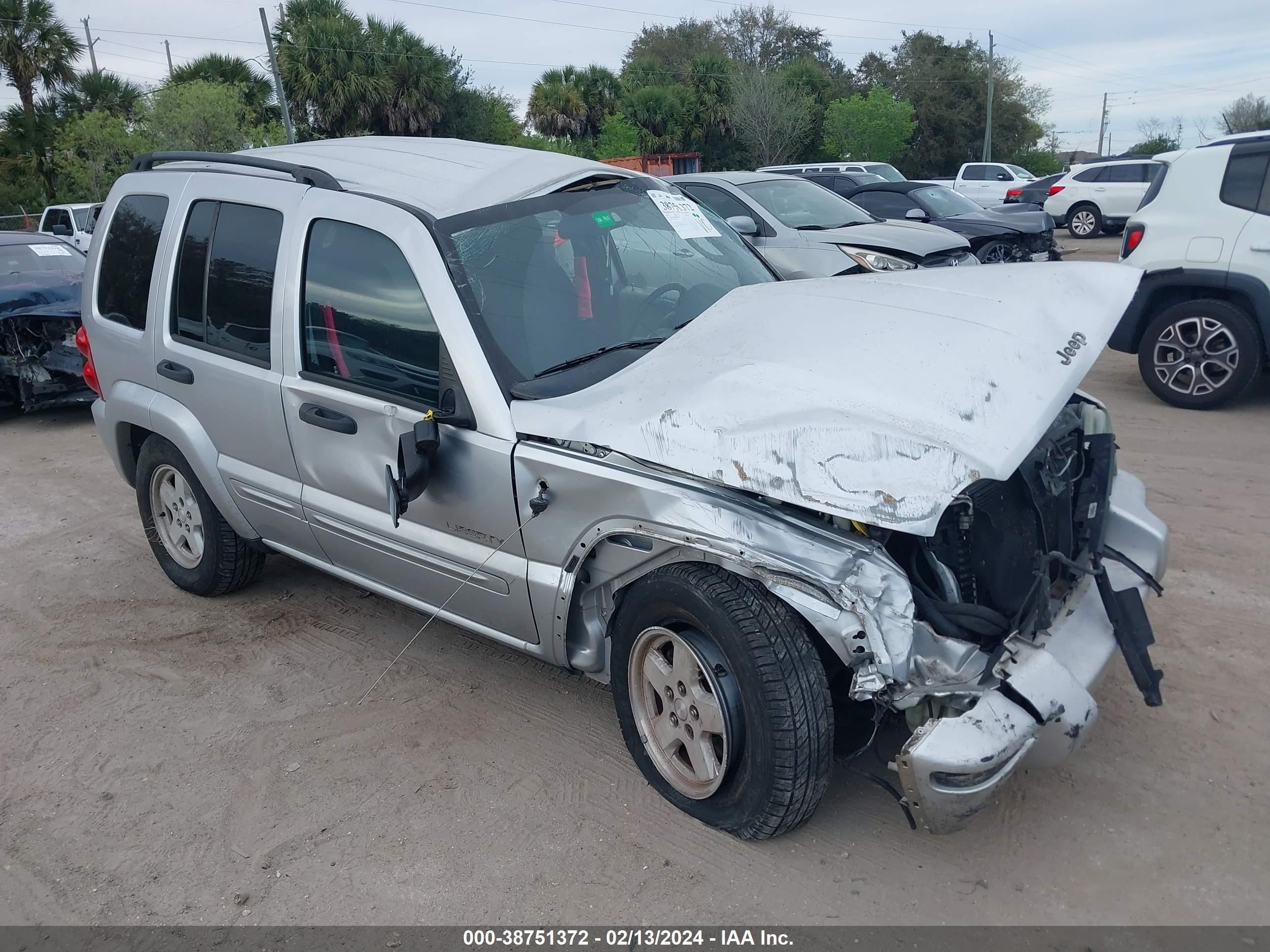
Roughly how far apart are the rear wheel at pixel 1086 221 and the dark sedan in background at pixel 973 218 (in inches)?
283

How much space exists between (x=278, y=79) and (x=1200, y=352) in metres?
29.3

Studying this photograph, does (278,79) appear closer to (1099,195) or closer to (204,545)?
(1099,195)

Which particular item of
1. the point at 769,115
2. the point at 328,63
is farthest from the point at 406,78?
the point at 769,115

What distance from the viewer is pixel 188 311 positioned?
4.46 metres

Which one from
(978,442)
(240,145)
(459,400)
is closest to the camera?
(978,442)

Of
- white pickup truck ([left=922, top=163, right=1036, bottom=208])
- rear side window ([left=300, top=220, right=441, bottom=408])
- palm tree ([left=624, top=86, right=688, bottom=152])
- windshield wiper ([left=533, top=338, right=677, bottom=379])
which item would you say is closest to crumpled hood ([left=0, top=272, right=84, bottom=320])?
rear side window ([left=300, top=220, right=441, bottom=408])

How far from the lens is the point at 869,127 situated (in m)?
41.3

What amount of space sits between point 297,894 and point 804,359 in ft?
7.22

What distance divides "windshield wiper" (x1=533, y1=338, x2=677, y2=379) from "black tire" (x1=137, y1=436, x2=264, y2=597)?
2081 millimetres

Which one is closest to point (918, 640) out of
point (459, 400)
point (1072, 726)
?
point (1072, 726)

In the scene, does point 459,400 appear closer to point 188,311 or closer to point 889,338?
point 889,338

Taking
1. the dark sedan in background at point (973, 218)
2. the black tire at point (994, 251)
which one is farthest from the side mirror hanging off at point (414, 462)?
the black tire at point (994, 251)

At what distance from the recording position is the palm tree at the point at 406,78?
35031 mm

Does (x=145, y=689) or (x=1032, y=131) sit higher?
(x=1032, y=131)
